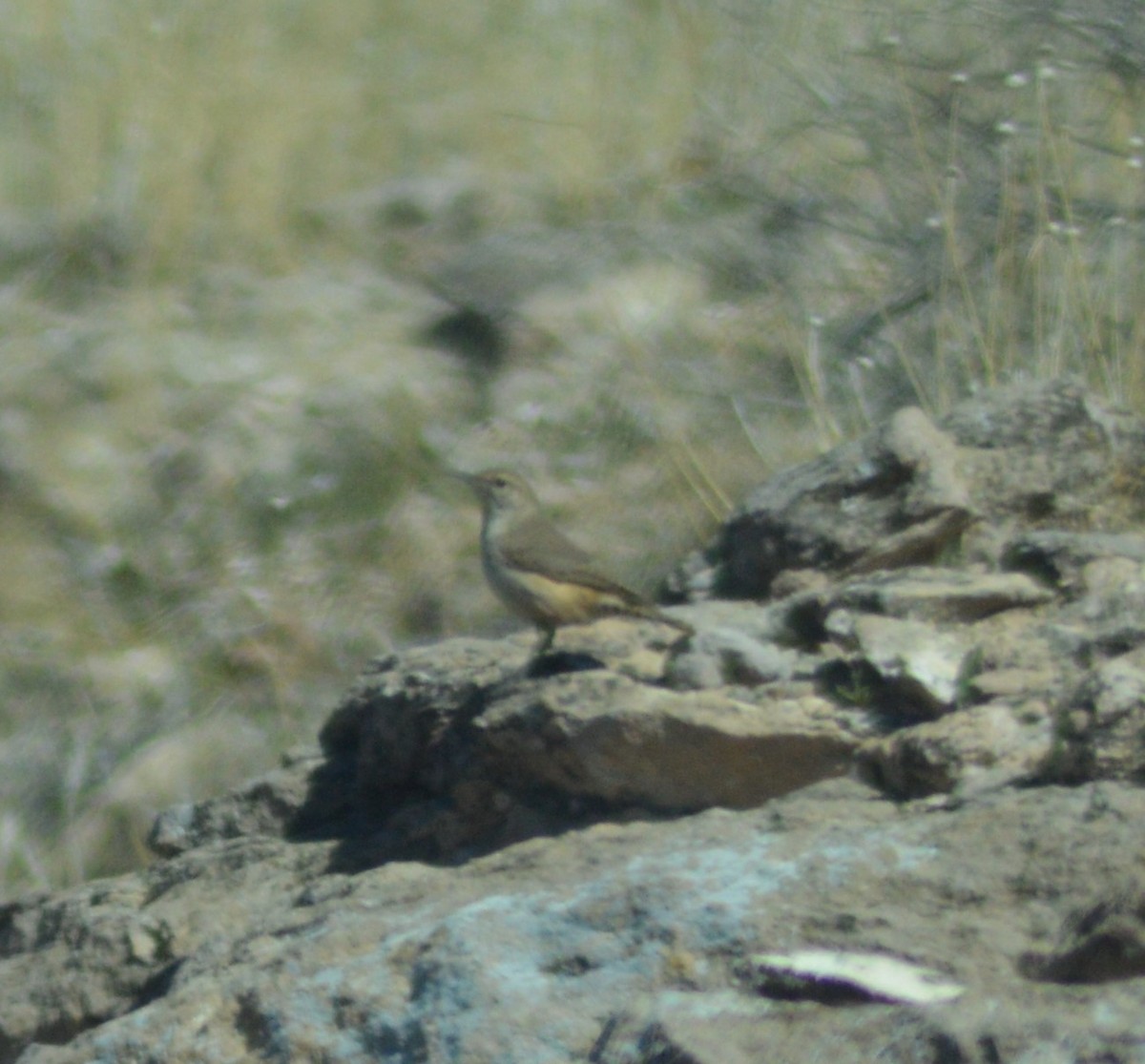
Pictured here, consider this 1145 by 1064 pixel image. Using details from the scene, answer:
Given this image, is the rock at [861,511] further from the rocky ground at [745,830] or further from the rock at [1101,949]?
the rock at [1101,949]

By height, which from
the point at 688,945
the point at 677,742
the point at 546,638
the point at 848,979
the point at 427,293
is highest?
the point at 848,979

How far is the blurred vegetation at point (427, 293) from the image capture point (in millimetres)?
7227

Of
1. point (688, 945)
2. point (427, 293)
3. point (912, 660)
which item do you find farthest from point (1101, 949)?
point (427, 293)

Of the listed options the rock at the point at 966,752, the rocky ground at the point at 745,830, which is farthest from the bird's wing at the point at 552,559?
the rock at the point at 966,752

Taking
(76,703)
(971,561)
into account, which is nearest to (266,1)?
(76,703)

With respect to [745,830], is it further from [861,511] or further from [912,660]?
[861,511]

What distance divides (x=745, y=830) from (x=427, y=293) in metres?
5.88

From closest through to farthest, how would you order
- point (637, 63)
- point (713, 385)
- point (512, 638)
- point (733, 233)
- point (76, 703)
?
point (512, 638) < point (76, 703) < point (713, 385) < point (733, 233) < point (637, 63)

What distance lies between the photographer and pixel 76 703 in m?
7.40

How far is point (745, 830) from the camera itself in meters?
3.37

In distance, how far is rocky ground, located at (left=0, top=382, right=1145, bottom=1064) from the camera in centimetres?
255

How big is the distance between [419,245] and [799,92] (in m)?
2.13

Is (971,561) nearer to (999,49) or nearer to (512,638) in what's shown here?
(512,638)

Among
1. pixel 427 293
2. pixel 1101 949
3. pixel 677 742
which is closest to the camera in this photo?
pixel 1101 949
